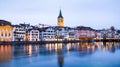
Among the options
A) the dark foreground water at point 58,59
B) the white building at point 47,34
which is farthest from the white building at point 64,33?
the dark foreground water at point 58,59

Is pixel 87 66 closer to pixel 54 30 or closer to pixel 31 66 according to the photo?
pixel 31 66

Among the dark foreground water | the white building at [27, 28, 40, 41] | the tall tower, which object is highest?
the tall tower

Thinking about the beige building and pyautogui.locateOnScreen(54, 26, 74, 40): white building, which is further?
pyautogui.locateOnScreen(54, 26, 74, 40): white building

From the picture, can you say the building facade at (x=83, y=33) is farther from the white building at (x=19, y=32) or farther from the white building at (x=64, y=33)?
the white building at (x=19, y=32)

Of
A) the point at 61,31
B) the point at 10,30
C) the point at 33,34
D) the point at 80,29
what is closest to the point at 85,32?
the point at 80,29

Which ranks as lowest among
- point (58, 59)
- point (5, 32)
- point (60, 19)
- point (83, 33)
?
point (58, 59)

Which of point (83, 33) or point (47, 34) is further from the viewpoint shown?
point (83, 33)

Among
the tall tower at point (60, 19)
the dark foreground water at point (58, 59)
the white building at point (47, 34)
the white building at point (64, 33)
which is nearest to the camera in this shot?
the dark foreground water at point (58, 59)

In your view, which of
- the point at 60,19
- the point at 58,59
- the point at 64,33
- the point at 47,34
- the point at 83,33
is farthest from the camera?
the point at 60,19

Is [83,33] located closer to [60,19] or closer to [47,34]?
[60,19]

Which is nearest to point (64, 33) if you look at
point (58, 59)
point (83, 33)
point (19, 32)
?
point (83, 33)

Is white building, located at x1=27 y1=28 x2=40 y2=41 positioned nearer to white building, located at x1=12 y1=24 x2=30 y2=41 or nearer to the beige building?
white building, located at x1=12 y1=24 x2=30 y2=41

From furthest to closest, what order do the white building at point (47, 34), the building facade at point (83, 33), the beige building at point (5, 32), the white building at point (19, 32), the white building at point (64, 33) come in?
the building facade at point (83, 33), the white building at point (64, 33), the white building at point (47, 34), the white building at point (19, 32), the beige building at point (5, 32)

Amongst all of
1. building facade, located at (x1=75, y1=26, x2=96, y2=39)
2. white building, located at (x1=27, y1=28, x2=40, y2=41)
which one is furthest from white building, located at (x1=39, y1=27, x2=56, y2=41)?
building facade, located at (x1=75, y1=26, x2=96, y2=39)
